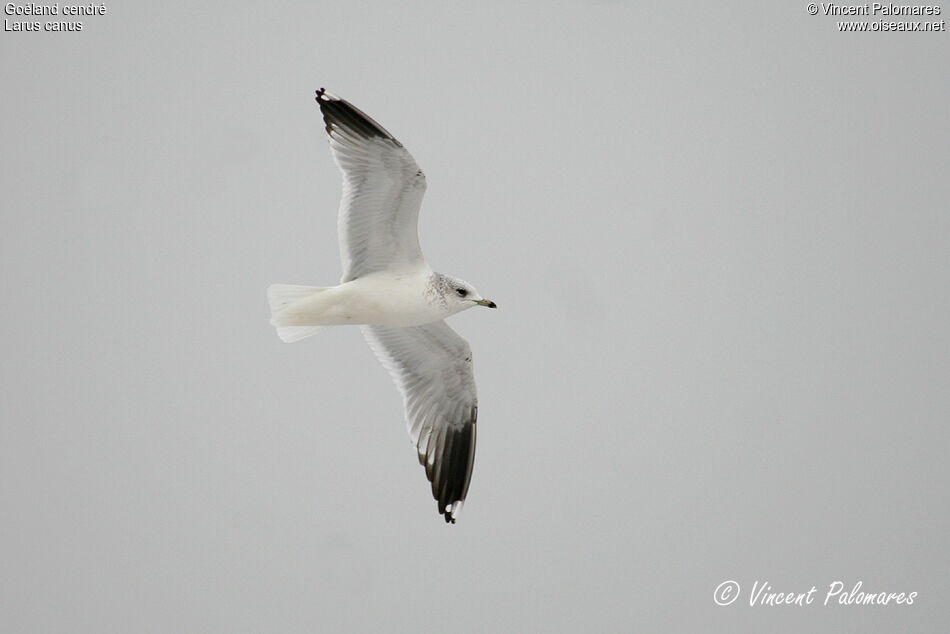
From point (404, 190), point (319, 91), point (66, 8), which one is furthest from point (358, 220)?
point (66, 8)

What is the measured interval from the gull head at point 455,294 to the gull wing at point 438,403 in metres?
0.91

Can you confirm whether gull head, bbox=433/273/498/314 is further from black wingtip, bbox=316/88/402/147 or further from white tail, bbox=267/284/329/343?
black wingtip, bbox=316/88/402/147

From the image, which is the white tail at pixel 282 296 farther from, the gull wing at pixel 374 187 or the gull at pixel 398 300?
the gull wing at pixel 374 187

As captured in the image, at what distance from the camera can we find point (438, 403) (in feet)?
25.5

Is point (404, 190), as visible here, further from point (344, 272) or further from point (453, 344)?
point (453, 344)

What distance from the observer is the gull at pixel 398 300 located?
21.2 feet

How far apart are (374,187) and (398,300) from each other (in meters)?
0.73

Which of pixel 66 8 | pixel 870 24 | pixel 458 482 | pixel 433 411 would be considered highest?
pixel 66 8

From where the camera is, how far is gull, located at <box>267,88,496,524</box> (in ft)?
21.2

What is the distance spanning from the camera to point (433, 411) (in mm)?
7777

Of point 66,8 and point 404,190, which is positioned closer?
point 404,190

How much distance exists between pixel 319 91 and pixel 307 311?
1.39 m

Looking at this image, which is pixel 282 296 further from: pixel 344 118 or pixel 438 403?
pixel 438 403

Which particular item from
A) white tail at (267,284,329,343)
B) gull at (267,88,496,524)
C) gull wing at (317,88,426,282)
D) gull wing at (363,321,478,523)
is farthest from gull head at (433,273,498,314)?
gull wing at (363,321,478,523)
